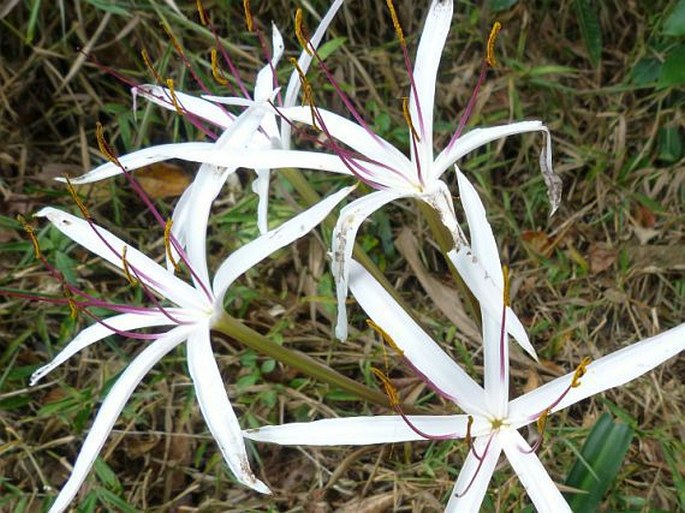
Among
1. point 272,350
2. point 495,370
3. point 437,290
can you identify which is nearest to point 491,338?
point 495,370

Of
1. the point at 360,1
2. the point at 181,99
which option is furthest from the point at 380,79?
the point at 181,99

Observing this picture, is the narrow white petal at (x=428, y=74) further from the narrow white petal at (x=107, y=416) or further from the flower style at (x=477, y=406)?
the narrow white petal at (x=107, y=416)

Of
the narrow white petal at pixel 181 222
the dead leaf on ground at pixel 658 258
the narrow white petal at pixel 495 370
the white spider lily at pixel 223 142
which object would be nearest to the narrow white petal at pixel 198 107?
the white spider lily at pixel 223 142

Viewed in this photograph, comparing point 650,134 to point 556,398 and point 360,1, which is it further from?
point 556,398

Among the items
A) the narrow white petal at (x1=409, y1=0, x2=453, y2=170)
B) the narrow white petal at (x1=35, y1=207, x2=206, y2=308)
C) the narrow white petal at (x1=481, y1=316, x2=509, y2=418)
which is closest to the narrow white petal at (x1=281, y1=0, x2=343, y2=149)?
the narrow white petal at (x1=409, y1=0, x2=453, y2=170)

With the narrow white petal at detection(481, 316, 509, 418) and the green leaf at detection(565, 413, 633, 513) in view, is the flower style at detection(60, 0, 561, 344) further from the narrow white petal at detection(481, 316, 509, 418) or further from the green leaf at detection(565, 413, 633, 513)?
the green leaf at detection(565, 413, 633, 513)

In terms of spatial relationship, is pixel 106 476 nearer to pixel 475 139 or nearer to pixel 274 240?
pixel 274 240
